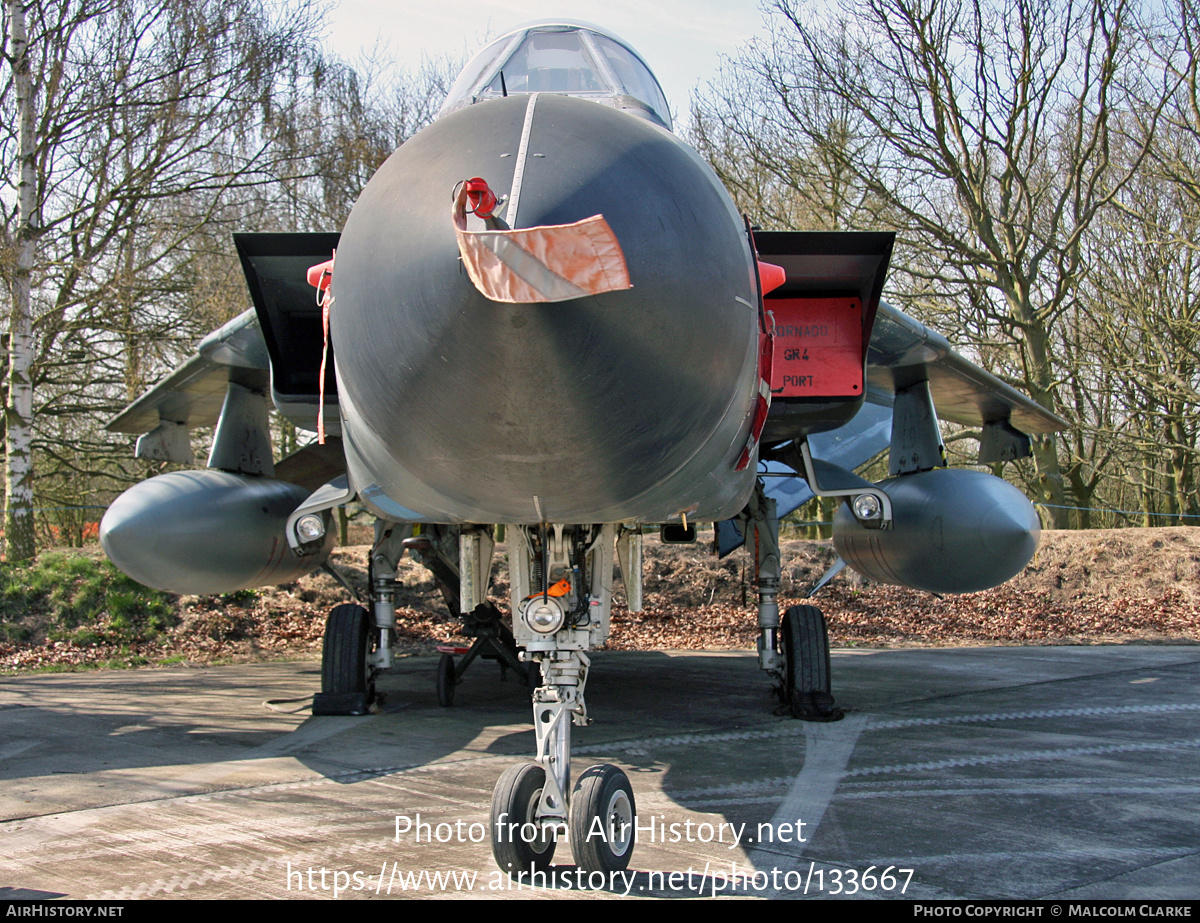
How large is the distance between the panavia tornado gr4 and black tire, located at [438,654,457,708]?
58 cm

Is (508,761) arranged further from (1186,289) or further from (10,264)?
(1186,289)

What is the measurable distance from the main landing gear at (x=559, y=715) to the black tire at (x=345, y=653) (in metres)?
2.97

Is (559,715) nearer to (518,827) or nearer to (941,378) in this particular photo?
(518,827)

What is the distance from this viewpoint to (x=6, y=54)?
Answer: 466 inches

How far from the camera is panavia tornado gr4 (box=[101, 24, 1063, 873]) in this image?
2037mm

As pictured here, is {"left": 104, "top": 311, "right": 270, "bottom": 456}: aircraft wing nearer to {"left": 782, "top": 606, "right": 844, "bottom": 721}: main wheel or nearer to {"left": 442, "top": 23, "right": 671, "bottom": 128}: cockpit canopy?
{"left": 442, "top": 23, "right": 671, "bottom": 128}: cockpit canopy

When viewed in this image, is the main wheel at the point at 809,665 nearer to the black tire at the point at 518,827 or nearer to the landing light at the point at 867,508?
the landing light at the point at 867,508

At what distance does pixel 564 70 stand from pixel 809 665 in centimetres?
400

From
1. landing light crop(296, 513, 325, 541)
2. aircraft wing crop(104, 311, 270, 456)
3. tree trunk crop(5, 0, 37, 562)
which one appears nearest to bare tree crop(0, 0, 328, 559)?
tree trunk crop(5, 0, 37, 562)

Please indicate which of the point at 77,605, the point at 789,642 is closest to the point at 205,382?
the point at 77,605

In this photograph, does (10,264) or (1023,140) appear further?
(1023,140)

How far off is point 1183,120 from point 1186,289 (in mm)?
3229

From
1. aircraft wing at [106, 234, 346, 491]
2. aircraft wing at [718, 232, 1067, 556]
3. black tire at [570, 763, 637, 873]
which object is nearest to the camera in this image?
black tire at [570, 763, 637, 873]

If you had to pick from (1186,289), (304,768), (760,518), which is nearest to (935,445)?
(760,518)
